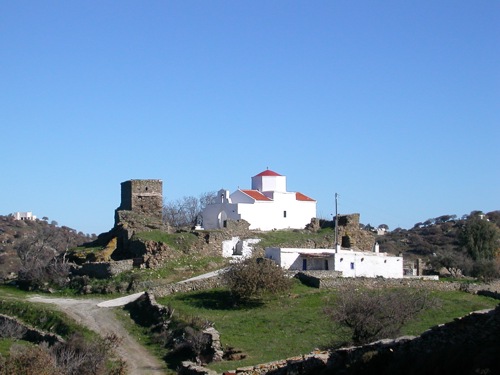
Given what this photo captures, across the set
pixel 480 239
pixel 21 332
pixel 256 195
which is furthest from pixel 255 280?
pixel 480 239

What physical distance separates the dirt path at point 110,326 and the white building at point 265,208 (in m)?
11.8

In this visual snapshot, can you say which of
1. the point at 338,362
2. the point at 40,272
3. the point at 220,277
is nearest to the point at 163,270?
the point at 220,277

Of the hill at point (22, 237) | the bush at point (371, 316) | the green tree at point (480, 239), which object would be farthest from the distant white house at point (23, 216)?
the bush at point (371, 316)

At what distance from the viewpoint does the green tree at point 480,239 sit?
58069 mm

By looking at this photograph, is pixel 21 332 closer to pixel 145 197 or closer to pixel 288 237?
pixel 145 197

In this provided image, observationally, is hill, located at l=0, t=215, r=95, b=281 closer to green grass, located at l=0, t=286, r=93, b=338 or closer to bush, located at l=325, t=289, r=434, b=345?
green grass, located at l=0, t=286, r=93, b=338

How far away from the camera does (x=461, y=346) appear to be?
561 inches

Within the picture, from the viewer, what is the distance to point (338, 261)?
4041 centimetres

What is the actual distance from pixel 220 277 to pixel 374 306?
41.6ft

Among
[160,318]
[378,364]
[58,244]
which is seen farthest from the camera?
[58,244]

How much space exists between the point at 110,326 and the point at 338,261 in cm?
1241

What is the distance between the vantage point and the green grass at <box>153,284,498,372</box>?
26.6 m

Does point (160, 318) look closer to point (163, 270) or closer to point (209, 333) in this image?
point (209, 333)

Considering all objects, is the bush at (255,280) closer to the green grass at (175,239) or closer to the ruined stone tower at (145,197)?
the green grass at (175,239)
